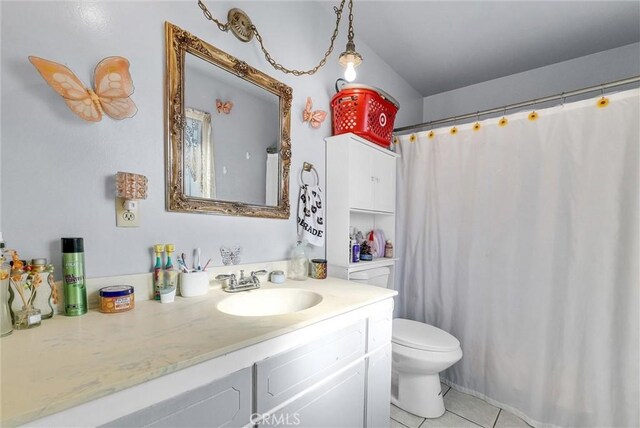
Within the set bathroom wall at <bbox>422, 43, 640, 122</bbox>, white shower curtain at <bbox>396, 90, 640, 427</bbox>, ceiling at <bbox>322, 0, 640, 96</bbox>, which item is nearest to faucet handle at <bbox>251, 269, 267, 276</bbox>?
white shower curtain at <bbox>396, 90, 640, 427</bbox>

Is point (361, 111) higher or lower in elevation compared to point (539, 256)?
higher

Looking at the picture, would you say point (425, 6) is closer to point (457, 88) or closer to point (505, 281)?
point (457, 88)

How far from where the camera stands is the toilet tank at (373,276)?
1695 millimetres

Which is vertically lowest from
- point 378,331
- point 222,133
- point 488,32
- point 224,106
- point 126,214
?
point 378,331

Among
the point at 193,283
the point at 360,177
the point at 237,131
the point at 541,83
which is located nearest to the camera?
the point at 193,283

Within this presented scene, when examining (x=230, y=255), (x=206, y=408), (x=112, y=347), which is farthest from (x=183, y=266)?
(x=206, y=408)

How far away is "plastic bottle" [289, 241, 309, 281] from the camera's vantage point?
1.44 metres

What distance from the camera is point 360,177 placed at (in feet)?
5.51

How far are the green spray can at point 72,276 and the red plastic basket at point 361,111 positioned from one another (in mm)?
1363

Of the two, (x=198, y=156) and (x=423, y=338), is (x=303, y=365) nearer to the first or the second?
(x=198, y=156)

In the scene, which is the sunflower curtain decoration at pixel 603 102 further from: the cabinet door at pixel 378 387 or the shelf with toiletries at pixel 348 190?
the cabinet door at pixel 378 387

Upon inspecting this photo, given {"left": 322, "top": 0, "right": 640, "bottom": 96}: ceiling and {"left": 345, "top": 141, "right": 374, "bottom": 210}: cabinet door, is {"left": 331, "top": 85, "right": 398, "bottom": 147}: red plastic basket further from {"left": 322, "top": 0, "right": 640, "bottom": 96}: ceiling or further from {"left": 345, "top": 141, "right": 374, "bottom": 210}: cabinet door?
{"left": 322, "top": 0, "right": 640, "bottom": 96}: ceiling

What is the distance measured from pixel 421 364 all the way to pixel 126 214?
156 centimetres

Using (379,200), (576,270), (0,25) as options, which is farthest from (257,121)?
(576,270)
